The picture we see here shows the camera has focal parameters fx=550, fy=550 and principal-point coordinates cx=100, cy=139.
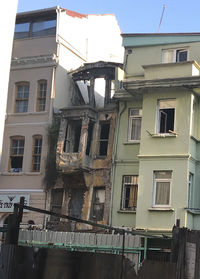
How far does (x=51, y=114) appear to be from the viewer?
3091cm

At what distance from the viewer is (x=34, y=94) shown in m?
31.6

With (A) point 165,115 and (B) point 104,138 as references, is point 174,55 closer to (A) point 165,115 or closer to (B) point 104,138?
(A) point 165,115

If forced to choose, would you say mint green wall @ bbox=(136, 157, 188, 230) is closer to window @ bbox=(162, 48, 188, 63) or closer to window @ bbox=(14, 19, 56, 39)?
window @ bbox=(162, 48, 188, 63)

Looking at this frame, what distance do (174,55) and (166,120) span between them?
3849 millimetres

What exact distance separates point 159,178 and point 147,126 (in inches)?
104

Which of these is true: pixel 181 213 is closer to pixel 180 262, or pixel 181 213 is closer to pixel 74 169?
pixel 74 169

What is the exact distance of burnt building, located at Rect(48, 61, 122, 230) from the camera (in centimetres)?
2883

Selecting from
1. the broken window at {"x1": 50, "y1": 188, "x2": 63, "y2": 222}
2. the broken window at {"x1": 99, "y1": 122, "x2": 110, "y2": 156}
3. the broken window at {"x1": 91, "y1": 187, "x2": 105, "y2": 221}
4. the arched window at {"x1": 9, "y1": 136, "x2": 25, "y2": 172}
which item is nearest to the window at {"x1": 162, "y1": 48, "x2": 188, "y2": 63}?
the broken window at {"x1": 99, "y1": 122, "x2": 110, "y2": 156}

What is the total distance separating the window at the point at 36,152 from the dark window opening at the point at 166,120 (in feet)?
24.8

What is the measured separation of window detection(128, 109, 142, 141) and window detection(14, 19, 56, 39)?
724 cm

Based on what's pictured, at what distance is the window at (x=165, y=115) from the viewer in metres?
27.0

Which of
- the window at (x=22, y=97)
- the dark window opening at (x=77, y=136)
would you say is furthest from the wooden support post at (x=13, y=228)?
the window at (x=22, y=97)

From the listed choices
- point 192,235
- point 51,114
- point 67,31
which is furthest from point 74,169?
point 192,235

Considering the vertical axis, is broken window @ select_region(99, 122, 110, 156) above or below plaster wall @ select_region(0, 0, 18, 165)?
below
